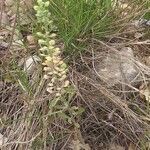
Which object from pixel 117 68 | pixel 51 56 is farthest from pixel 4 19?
pixel 51 56

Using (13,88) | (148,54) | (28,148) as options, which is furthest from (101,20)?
(28,148)

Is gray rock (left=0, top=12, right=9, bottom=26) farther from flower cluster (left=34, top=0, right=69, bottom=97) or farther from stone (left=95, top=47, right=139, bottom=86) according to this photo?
flower cluster (left=34, top=0, right=69, bottom=97)

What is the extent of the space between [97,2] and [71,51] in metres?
0.27

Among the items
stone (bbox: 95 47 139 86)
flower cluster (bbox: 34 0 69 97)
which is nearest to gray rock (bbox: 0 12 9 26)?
stone (bbox: 95 47 139 86)

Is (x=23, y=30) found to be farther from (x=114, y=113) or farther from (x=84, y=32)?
(x=114, y=113)

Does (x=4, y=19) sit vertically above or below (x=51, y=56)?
below

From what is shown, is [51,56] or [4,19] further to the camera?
[4,19]

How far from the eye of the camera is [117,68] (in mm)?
2029

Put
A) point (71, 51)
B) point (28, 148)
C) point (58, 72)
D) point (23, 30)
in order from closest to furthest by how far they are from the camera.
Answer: point (58, 72), point (28, 148), point (71, 51), point (23, 30)

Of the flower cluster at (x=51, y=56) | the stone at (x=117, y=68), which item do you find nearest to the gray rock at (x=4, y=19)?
the stone at (x=117, y=68)

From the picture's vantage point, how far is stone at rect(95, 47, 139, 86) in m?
1.99

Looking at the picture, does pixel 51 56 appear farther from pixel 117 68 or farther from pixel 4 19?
pixel 4 19

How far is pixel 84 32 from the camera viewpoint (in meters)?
2.00

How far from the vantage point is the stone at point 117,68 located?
199 centimetres
